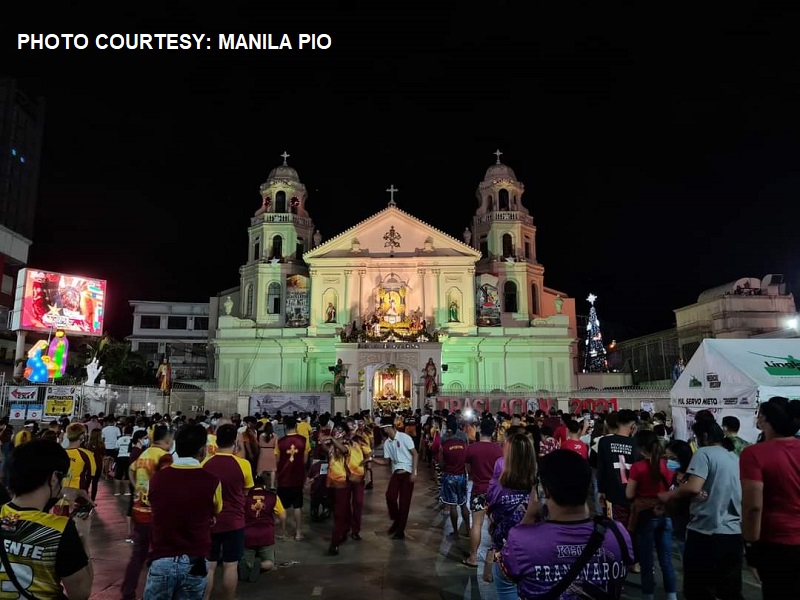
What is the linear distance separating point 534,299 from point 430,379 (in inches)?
535

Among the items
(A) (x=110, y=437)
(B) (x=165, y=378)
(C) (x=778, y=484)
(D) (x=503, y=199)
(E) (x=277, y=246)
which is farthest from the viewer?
(D) (x=503, y=199)

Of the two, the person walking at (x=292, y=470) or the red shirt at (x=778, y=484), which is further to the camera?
the person walking at (x=292, y=470)

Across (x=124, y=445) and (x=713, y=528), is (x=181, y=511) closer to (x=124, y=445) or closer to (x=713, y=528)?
(x=713, y=528)

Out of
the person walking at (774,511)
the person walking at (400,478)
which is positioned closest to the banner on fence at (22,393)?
the person walking at (400,478)

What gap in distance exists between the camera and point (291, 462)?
29.7 ft

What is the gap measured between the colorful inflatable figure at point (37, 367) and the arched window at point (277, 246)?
57.8 feet

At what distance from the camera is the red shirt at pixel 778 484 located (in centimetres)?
391

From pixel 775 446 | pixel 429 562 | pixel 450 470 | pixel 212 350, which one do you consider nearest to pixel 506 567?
pixel 775 446

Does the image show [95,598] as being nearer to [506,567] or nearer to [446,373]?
[506,567]

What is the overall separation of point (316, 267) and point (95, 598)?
35.9m

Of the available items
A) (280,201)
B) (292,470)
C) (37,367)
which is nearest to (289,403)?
(37,367)

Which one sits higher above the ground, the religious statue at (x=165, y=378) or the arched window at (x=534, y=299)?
the arched window at (x=534, y=299)

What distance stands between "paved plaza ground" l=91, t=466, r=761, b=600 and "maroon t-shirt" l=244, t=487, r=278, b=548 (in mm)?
505

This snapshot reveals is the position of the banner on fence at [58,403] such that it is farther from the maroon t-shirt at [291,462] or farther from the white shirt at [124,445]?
the maroon t-shirt at [291,462]
